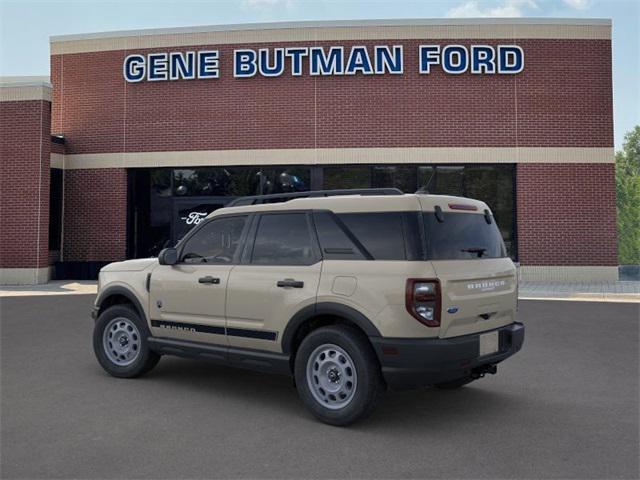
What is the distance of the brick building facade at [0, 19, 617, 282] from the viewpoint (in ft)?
56.1

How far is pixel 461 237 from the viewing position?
481 cm

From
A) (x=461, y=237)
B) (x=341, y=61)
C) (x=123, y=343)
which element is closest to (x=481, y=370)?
(x=461, y=237)

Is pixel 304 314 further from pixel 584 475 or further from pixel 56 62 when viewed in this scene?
pixel 56 62

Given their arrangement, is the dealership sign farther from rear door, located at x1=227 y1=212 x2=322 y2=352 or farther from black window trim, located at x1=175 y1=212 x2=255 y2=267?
rear door, located at x1=227 y1=212 x2=322 y2=352

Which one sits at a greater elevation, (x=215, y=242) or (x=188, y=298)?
(x=215, y=242)

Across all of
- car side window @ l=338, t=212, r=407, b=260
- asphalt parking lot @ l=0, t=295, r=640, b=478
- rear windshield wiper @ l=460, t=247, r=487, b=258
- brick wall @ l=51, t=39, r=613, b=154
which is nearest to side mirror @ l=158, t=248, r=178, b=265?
asphalt parking lot @ l=0, t=295, r=640, b=478

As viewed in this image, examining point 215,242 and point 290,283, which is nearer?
point 290,283

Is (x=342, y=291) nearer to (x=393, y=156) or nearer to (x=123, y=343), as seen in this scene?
(x=123, y=343)

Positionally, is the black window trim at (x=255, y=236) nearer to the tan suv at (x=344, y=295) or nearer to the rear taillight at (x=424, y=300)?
the tan suv at (x=344, y=295)

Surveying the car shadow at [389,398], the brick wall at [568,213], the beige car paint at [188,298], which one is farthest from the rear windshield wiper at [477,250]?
the brick wall at [568,213]

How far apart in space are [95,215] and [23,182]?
92.4 inches

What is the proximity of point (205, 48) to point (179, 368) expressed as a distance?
13.9m

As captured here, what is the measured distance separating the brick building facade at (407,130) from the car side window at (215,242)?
1182 centimetres

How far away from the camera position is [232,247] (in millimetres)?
5609
